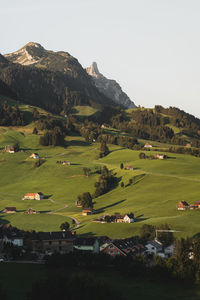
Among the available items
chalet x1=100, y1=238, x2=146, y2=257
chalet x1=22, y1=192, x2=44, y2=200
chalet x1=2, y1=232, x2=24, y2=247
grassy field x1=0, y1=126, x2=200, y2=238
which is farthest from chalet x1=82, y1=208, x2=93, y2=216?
chalet x1=100, y1=238, x2=146, y2=257

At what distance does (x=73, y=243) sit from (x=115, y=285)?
112ft

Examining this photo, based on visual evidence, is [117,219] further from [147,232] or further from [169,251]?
[169,251]

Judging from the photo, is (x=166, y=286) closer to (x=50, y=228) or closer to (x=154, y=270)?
(x=154, y=270)

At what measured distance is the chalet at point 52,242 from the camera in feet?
328

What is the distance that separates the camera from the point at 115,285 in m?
67.4

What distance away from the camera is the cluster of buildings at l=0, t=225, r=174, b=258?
92.0m

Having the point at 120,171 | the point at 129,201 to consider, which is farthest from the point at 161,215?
the point at 120,171

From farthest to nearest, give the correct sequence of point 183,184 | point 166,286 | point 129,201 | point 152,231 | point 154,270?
1. point 183,184
2. point 129,201
3. point 152,231
4. point 154,270
5. point 166,286

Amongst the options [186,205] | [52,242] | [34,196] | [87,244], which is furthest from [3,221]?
[186,205]

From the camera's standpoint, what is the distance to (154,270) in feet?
240

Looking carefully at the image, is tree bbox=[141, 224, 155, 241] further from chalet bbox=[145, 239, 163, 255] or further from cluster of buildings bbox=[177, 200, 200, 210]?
cluster of buildings bbox=[177, 200, 200, 210]

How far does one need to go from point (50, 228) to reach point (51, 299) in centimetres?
6527

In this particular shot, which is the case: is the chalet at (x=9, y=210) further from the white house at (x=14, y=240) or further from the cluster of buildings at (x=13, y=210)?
the white house at (x=14, y=240)

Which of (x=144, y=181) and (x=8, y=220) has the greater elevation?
(x=144, y=181)
